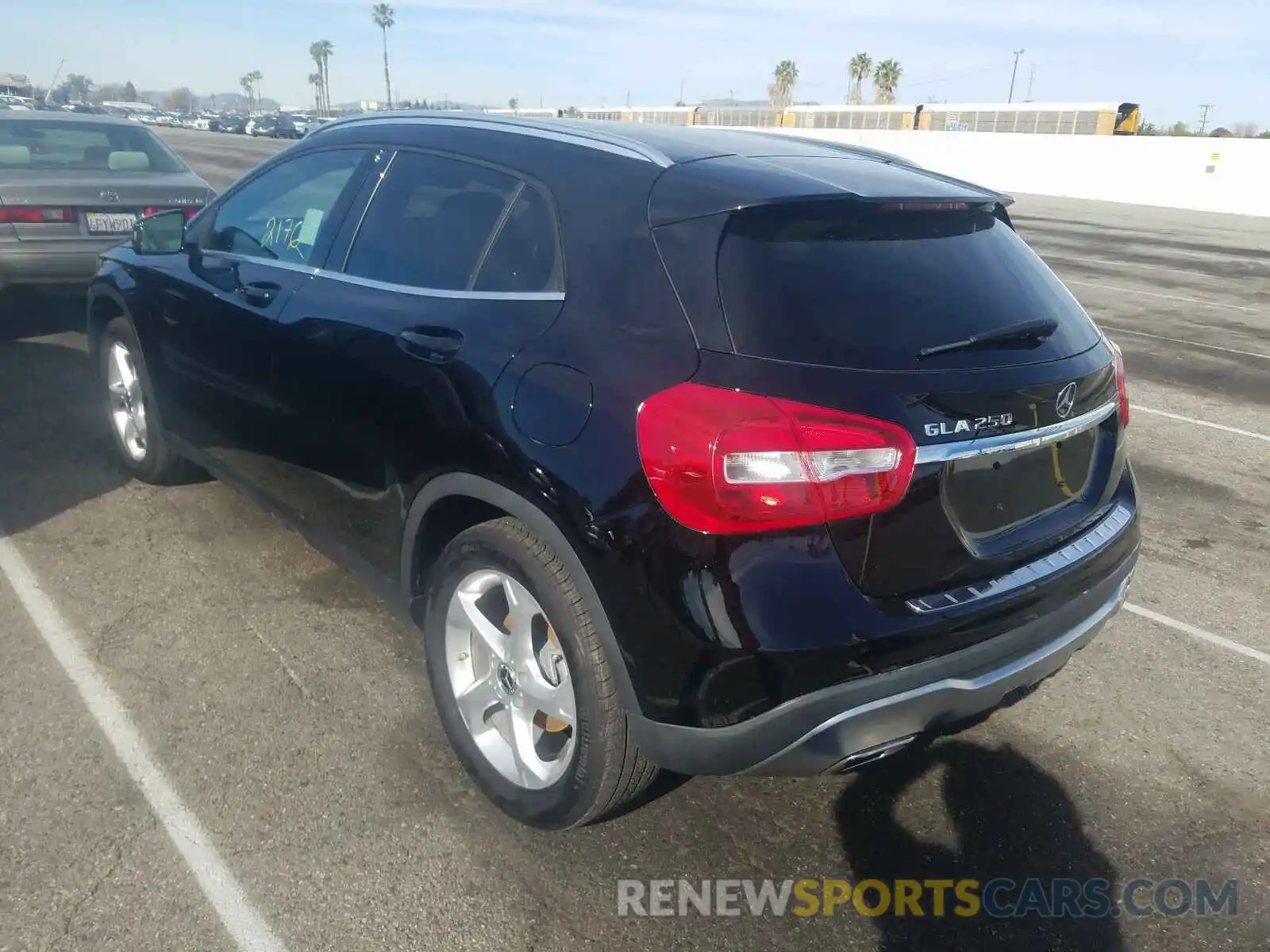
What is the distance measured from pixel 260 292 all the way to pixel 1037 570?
2.81m

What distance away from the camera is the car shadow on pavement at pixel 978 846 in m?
2.60

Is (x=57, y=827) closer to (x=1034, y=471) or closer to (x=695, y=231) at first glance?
(x=695, y=231)

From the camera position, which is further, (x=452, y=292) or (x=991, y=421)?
(x=452, y=292)

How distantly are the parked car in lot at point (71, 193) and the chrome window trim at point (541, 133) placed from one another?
14.9ft

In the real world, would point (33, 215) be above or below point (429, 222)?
below

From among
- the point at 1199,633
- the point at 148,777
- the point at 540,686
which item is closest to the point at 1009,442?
the point at 540,686

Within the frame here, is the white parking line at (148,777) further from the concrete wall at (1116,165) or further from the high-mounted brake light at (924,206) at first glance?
the concrete wall at (1116,165)

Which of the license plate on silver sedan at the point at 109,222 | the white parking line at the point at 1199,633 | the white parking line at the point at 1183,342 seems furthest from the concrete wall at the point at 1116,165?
the white parking line at the point at 1199,633

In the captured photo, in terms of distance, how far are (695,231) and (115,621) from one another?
280 centimetres

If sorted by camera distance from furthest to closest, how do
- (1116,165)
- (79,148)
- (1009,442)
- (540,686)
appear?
(1116,165), (79,148), (540,686), (1009,442)

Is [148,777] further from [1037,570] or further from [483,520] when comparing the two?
[1037,570]

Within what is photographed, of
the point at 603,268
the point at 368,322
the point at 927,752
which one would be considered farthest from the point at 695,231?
the point at 927,752
